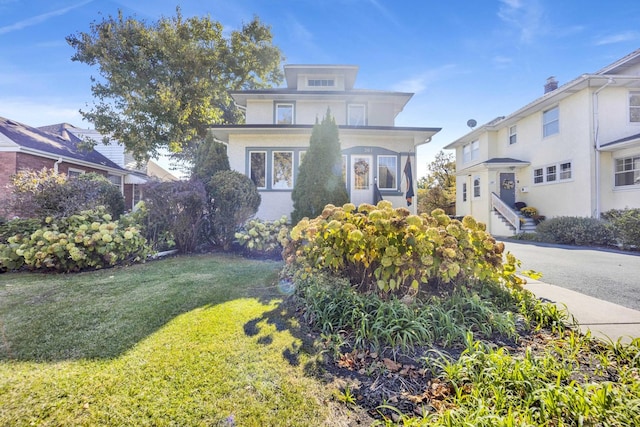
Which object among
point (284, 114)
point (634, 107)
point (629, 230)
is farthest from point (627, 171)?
point (284, 114)

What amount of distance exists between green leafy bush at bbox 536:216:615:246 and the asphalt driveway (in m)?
1.77

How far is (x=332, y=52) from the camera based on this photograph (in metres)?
12.5

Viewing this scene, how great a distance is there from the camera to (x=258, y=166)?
11422mm

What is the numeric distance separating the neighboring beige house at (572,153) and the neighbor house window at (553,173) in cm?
4

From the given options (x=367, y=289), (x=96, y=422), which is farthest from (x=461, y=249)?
(x=96, y=422)

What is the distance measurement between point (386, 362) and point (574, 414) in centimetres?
113

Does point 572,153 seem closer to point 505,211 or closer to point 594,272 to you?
point 505,211

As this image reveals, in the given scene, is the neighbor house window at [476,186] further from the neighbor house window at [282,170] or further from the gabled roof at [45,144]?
the gabled roof at [45,144]

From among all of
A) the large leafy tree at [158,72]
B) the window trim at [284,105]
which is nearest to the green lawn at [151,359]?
the window trim at [284,105]

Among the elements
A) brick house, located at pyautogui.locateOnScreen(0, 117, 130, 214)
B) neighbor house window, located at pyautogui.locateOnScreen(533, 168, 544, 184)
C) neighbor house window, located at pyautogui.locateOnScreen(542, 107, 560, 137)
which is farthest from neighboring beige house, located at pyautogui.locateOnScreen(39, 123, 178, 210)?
neighbor house window, located at pyautogui.locateOnScreen(542, 107, 560, 137)

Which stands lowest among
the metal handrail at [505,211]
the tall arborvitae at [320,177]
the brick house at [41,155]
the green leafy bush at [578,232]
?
the green leafy bush at [578,232]

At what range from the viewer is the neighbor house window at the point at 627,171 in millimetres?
10719

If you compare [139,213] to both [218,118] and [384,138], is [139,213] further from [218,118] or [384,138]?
[218,118]

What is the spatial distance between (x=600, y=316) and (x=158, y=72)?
20.1 metres
